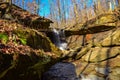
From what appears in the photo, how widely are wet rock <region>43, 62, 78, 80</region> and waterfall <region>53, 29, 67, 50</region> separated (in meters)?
9.22

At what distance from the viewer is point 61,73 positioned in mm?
10945

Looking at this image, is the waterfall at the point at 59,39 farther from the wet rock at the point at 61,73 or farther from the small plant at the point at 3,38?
the small plant at the point at 3,38

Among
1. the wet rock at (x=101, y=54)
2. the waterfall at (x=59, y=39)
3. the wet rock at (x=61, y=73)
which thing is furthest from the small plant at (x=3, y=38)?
the waterfall at (x=59, y=39)

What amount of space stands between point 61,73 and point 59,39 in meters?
11.2

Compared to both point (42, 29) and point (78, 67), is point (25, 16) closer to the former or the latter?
point (42, 29)

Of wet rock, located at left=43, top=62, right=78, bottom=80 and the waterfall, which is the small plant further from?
the waterfall

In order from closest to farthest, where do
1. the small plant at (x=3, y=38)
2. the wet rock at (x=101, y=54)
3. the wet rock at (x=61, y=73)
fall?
the small plant at (x=3, y=38)
the wet rock at (x=61, y=73)
the wet rock at (x=101, y=54)

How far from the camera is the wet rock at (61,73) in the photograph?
33.6 feet

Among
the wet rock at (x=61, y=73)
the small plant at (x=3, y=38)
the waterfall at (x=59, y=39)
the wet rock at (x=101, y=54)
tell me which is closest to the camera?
the small plant at (x=3, y=38)

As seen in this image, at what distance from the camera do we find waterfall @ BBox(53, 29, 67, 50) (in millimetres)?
21630

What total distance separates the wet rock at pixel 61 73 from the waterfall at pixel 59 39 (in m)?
9.22

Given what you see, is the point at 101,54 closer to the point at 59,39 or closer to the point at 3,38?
the point at 3,38

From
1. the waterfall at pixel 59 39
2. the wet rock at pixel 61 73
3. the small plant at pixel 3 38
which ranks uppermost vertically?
the small plant at pixel 3 38

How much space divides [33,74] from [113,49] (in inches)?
209
